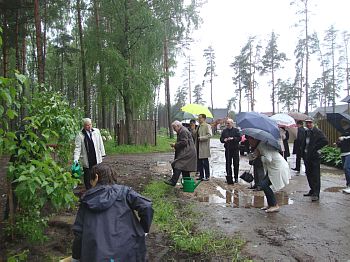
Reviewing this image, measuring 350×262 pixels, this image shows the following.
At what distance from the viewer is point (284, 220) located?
5.98 m

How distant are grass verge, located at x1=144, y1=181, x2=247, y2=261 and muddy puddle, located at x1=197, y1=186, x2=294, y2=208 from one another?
3.05 feet

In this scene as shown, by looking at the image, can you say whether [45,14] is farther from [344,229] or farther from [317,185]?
[344,229]

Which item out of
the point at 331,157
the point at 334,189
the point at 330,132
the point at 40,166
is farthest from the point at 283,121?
the point at 40,166

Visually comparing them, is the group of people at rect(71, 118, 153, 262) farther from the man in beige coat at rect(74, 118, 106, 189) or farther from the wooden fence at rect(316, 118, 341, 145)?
the wooden fence at rect(316, 118, 341, 145)

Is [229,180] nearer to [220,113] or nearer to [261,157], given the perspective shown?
[261,157]

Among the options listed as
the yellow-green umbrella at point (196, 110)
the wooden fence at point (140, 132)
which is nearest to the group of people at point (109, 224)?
the yellow-green umbrella at point (196, 110)

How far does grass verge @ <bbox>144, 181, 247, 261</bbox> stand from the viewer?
450cm

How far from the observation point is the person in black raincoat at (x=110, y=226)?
2697mm

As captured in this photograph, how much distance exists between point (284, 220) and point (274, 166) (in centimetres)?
99

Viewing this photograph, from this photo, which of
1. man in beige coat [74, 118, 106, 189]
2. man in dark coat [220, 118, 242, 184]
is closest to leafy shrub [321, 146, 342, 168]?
man in dark coat [220, 118, 242, 184]

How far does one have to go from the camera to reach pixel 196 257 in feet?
14.4

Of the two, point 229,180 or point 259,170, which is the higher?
point 259,170

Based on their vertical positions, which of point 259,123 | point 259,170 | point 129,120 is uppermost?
point 129,120

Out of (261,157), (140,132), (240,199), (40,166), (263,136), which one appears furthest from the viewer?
(140,132)
